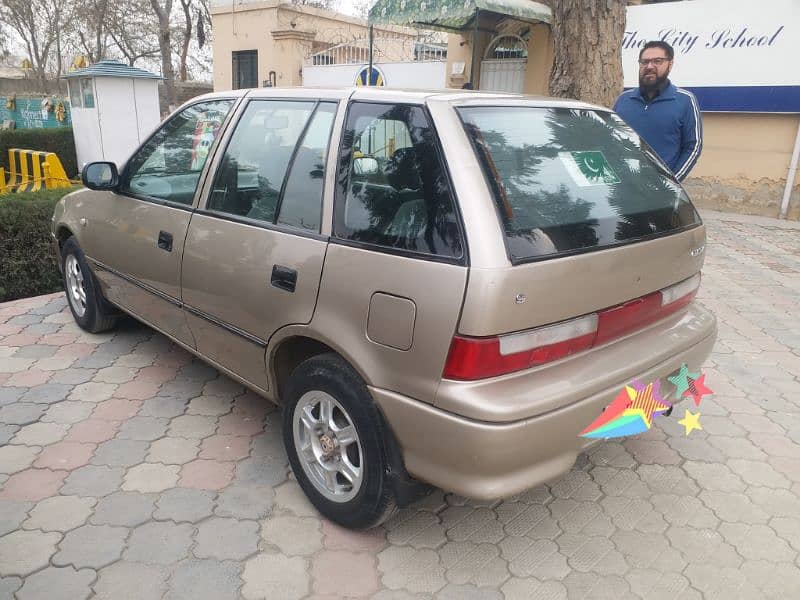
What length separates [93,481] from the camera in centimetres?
280

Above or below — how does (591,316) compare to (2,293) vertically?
above

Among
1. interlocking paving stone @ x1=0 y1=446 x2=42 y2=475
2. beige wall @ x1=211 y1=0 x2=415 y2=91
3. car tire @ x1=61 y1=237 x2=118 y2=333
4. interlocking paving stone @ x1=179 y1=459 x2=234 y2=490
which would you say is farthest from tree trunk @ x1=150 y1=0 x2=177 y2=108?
interlocking paving stone @ x1=179 y1=459 x2=234 y2=490

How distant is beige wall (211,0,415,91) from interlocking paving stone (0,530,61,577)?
15.3 metres

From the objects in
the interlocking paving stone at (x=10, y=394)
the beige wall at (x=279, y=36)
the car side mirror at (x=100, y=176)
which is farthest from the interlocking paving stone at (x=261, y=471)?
the beige wall at (x=279, y=36)

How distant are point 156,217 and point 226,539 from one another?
5.64 feet

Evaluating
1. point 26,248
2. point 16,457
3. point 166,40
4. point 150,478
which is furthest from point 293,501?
point 166,40

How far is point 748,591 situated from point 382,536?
1.37 m

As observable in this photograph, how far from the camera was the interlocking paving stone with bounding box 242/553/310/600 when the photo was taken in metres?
2.23

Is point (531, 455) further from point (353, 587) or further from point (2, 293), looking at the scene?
point (2, 293)

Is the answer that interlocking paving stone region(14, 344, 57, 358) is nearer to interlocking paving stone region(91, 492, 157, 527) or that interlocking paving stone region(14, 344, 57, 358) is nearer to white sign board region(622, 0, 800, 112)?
interlocking paving stone region(91, 492, 157, 527)

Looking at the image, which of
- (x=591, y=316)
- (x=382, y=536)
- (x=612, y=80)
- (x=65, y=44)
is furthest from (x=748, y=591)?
(x=65, y=44)

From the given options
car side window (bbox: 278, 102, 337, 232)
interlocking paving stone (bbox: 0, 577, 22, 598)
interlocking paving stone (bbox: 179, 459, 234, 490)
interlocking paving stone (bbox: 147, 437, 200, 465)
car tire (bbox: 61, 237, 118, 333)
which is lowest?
interlocking paving stone (bbox: 0, 577, 22, 598)

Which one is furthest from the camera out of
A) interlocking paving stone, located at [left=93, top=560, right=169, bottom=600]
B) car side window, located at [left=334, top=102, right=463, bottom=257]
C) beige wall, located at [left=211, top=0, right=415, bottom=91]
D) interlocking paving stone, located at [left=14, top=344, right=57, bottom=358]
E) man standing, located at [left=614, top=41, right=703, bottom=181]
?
beige wall, located at [left=211, top=0, right=415, bottom=91]

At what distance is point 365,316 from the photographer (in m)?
2.18
